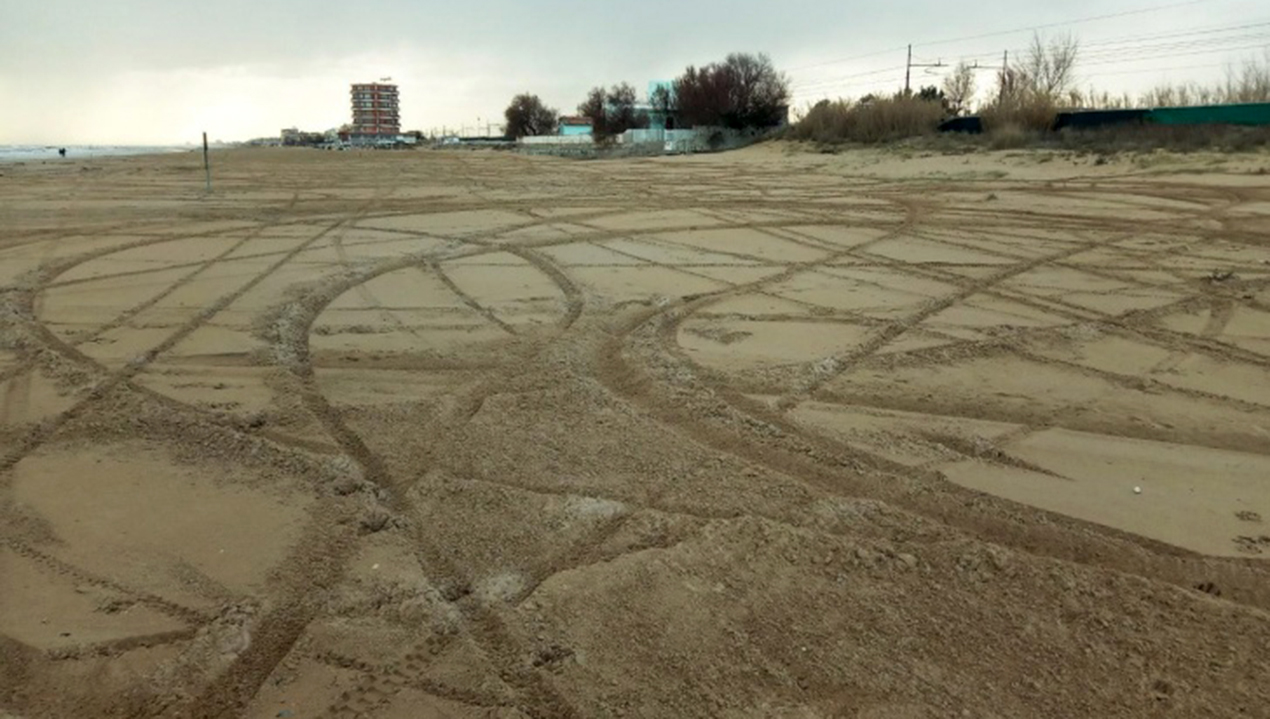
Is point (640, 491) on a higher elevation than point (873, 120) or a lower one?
lower

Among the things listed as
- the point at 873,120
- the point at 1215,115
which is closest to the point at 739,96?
the point at 873,120

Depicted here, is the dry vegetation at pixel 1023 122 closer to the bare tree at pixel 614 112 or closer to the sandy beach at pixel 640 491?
the sandy beach at pixel 640 491

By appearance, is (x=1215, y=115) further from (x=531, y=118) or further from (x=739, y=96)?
(x=531, y=118)

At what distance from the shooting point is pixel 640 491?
445 centimetres

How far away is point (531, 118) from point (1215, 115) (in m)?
124

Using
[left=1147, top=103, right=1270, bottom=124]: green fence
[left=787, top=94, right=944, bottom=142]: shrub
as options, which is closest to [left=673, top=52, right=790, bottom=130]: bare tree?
[left=787, top=94, right=944, bottom=142]: shrub

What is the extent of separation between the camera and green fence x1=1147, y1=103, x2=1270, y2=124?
26.6 meters

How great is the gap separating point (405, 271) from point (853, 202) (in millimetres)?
10490

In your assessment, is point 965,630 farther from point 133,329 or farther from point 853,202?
point 853,202

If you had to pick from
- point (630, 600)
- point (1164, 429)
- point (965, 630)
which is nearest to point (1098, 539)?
point (965, 630)

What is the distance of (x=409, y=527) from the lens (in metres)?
4.12

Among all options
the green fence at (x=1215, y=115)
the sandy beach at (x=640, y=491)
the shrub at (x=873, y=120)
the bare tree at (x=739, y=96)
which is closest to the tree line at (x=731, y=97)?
the bare tree at (x=739, y=96)

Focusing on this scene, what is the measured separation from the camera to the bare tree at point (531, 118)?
140750 mm

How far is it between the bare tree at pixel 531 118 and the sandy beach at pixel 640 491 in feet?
447
